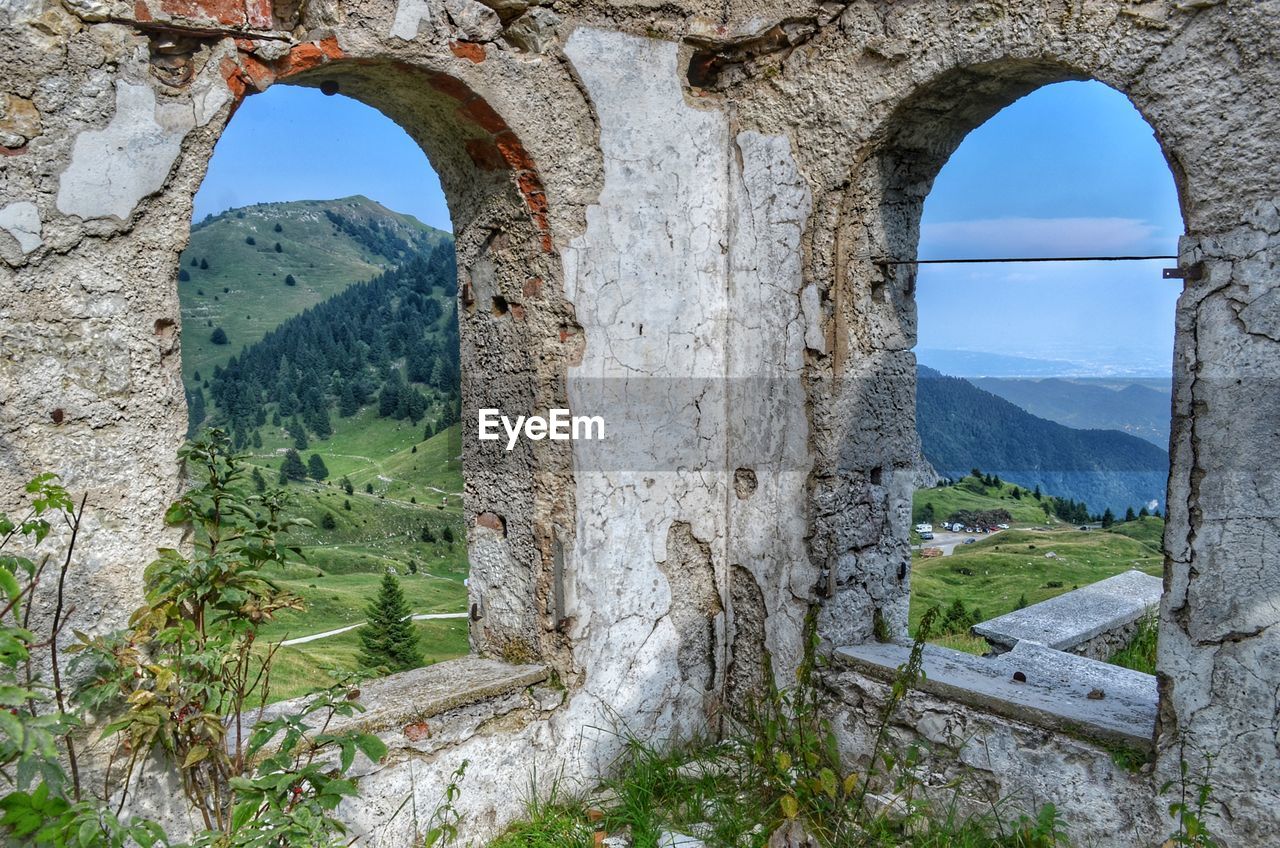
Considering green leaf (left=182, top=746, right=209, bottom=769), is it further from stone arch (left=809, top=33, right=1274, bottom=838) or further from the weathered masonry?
stone arch (left=809, top=33, right=1274, bottom=838)

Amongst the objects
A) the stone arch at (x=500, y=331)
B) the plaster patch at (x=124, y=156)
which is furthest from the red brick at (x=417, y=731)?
the plaster patch at (x=124, y=156)

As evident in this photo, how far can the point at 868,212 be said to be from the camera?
11.3ft

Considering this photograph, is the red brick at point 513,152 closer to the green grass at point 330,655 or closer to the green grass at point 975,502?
the green grass at point 330,655

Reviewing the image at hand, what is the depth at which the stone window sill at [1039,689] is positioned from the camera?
9.47ft

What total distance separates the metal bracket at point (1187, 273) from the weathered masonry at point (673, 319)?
1 cm

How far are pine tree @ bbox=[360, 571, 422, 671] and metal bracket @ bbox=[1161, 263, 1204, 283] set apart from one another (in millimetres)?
4940

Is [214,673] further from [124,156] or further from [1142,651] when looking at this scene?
[1142,651]

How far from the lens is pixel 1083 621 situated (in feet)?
17.0

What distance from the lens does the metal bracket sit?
104 inches

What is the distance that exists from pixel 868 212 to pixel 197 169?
88.8 inches

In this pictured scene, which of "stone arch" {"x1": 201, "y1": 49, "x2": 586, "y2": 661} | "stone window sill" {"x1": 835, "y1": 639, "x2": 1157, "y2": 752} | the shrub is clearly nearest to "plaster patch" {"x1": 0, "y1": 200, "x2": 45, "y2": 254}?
the shrub

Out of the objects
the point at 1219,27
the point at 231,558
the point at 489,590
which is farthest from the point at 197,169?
the point at 1219,27

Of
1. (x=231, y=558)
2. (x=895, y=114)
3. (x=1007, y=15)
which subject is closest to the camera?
(x=231, y=558)

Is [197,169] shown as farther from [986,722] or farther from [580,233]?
[986,722]
